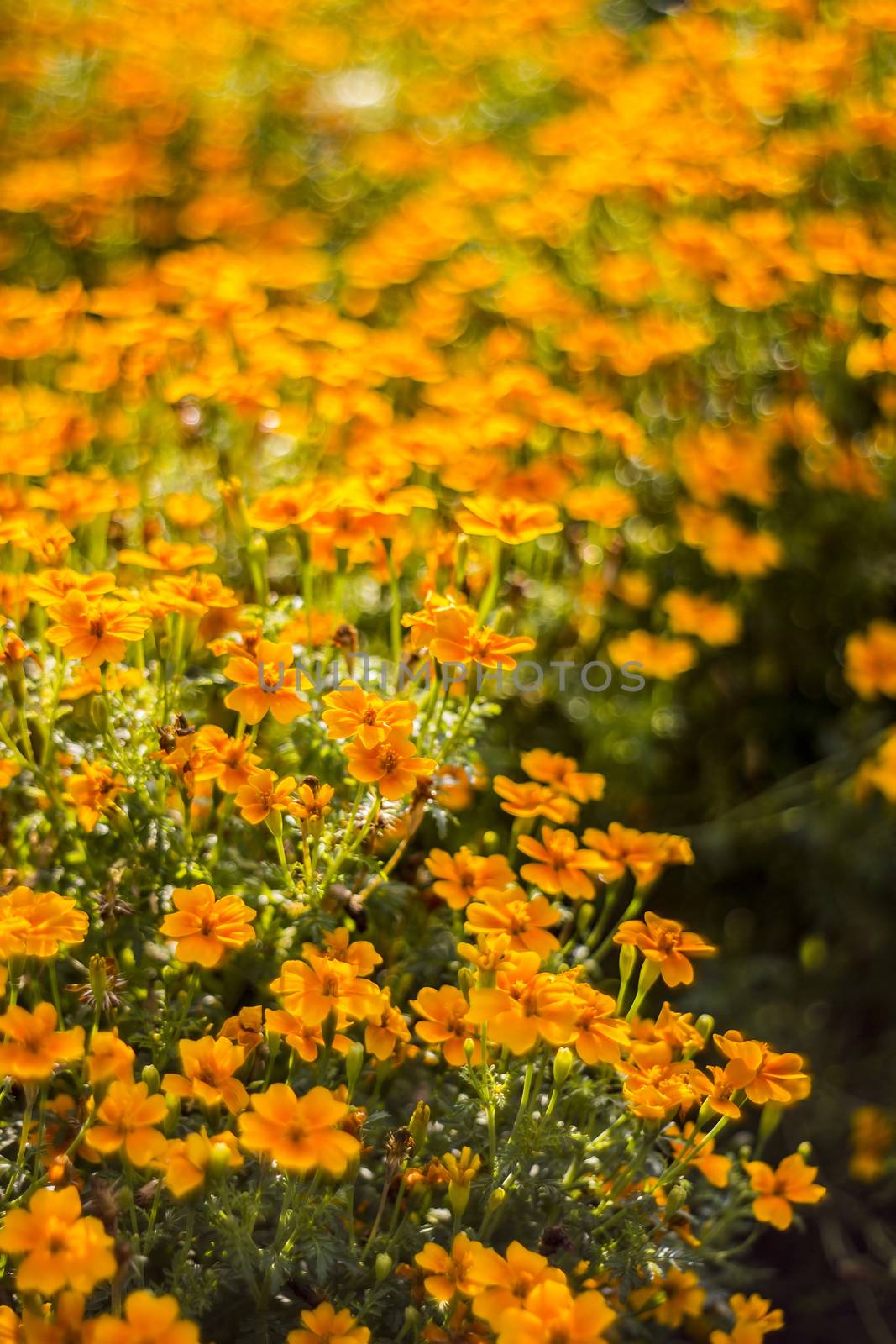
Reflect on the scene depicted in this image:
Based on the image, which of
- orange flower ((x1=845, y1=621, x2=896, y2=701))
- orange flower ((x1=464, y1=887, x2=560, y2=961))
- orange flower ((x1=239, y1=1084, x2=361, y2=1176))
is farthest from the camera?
orange flower ((x1=845, y1=621, x2=896, y2=701))

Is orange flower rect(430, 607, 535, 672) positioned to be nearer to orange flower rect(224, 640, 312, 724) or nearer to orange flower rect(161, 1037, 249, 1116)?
orange flower rect(224, 640, 312, 724)

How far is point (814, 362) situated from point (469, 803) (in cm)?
159

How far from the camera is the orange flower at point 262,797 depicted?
1412 mm

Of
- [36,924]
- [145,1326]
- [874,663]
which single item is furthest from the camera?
[874,663]

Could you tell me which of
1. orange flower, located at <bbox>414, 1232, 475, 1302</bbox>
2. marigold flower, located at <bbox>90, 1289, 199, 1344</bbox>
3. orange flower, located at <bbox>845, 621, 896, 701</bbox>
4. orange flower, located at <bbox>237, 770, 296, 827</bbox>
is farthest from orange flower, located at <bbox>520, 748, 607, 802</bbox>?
orange flower, located at <bbox>845, 621, 896, 701</bbox>

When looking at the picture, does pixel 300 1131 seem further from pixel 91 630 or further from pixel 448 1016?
pixel 91 630

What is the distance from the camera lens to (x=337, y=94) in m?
4.32

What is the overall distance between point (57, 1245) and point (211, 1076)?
229 millimetres

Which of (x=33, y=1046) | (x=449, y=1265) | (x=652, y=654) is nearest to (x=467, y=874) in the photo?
(x=449, y=1265)

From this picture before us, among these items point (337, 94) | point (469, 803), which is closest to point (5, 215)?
point (337, 94)

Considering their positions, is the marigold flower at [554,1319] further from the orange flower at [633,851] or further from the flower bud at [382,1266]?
the orange flower at [633,851]

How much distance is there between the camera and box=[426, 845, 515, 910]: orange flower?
153 centimetres

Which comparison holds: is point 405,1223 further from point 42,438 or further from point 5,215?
point 5,215

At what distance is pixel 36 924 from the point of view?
130cm
